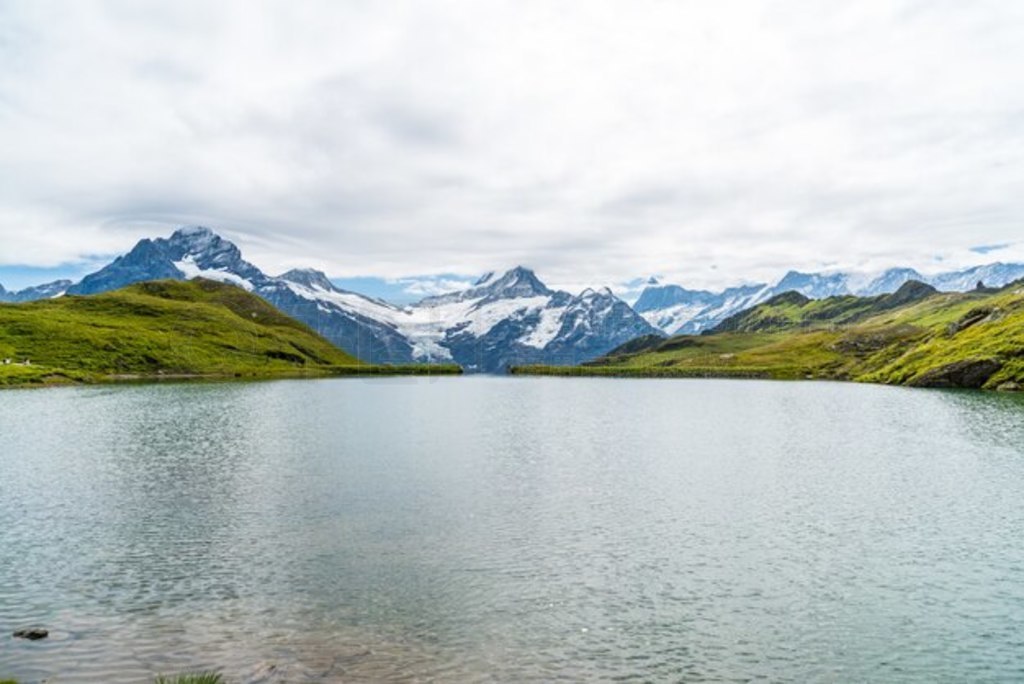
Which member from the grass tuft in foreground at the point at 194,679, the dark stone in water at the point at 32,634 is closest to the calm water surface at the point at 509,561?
the dark stone in water at the point at 32,634

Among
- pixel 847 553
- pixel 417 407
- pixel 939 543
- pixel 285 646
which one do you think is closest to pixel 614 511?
pixel 847 553

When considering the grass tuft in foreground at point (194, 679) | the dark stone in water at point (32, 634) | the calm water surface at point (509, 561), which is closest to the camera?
the grass tuft in foreground at point (194, 679)

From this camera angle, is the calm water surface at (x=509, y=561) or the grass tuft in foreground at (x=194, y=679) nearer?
the grass tuft in foreground at (x=194, y=679)

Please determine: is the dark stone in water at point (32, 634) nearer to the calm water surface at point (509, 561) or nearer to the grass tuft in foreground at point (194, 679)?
the calm water surface at point (509, 561)

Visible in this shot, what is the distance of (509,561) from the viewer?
41500mm

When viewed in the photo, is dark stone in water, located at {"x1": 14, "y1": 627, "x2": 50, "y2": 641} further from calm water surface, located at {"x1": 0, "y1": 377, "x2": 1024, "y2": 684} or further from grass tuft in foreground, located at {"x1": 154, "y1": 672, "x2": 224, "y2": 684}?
grass tuft in foreground, located at {"x1": 154, "y1": 672, "x2": 224, "y2": 684}

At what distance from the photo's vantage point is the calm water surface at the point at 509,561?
2841 centimetres

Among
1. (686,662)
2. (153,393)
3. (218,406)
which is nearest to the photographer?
(686,662)

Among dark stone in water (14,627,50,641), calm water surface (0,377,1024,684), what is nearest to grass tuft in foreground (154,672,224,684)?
calm water surface (0,377,1024,684)

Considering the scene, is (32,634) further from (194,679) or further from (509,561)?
(509,561)

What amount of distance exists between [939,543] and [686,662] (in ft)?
89.9

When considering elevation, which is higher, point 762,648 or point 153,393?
point 153,393

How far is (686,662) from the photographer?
28.2 m

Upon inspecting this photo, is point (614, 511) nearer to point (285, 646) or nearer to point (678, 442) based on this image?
point (285, 646)
